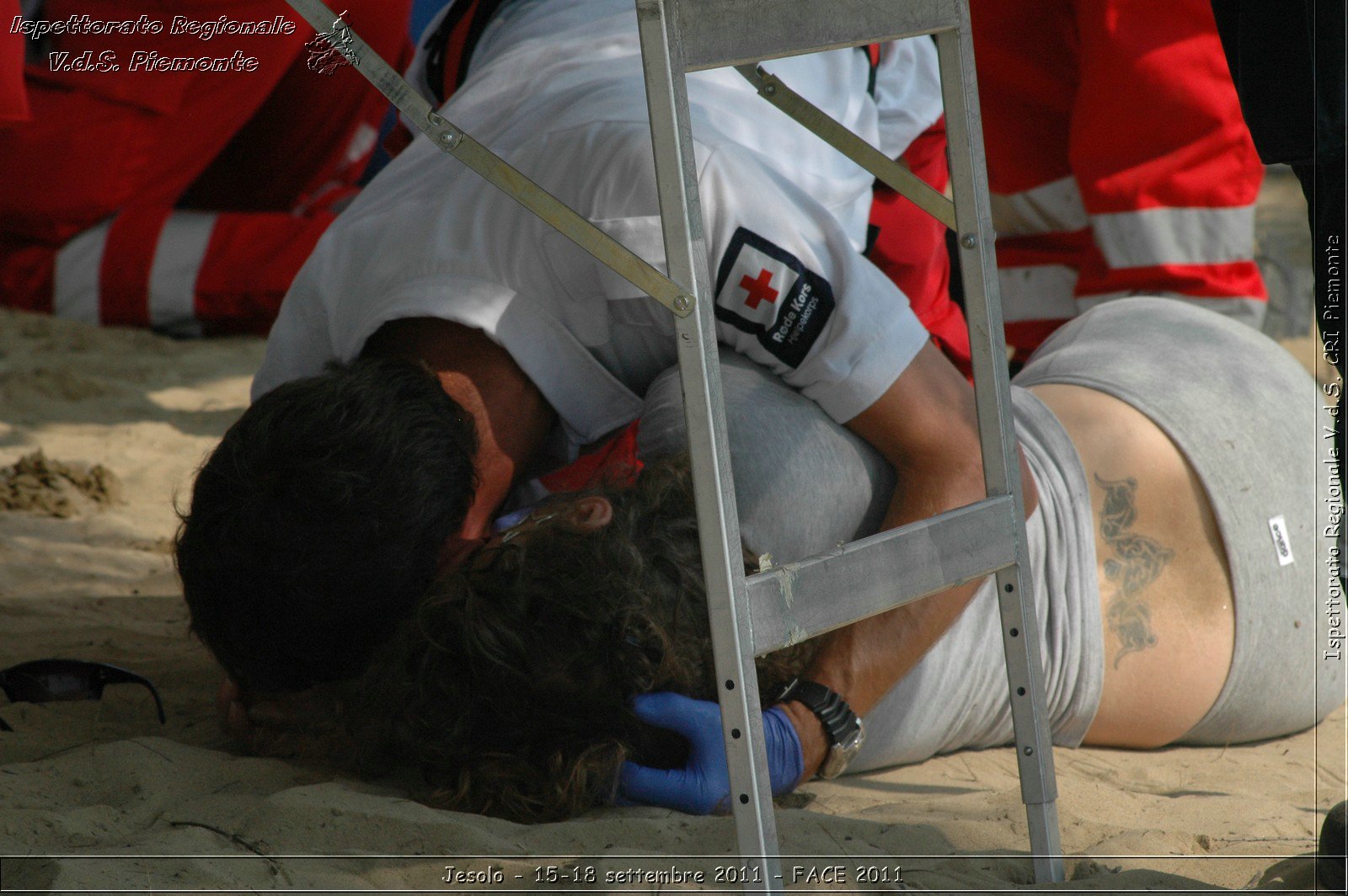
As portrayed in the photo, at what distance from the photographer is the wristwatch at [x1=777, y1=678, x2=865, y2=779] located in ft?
5.34

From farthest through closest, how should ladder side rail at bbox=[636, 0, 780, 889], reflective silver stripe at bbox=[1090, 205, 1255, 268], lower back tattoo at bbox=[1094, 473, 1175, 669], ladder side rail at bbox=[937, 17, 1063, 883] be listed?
reflective silver stripe at bbox=[1090, 205, 1255, 268] < lower back tattoo at bbox=[1094, 473, 1175, 669] < ladder side rail at bbox=[937, 17, 1063, 883] < ladder side rail at bbox=[636, 0, 780, 889]

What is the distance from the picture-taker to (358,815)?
4.76 feet

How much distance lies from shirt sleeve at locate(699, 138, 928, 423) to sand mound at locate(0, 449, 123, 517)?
167 cm

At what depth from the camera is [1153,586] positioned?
1930 mm

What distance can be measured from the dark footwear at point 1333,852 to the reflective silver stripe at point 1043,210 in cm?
210

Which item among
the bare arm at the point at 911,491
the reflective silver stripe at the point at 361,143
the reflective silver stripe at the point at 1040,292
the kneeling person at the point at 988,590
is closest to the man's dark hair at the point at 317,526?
the kneeling person at the point at 988,590

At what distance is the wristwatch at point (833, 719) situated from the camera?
1.63 meters

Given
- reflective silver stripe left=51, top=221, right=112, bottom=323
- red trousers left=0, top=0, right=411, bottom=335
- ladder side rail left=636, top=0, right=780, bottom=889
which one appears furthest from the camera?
reflective silver stripe left=51, top=221, right=112, bottom=323

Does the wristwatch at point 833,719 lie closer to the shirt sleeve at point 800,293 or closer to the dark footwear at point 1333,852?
the shirt sleeve at point 800,293

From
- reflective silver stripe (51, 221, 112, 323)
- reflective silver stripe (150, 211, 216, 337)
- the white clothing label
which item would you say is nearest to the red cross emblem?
the white clothing label

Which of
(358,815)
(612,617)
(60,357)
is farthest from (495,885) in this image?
(60,357)

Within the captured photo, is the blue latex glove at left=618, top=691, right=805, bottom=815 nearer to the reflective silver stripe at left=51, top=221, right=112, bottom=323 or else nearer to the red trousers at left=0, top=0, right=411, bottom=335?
the red trousers at left=0, top=0, right=411, bottom=335

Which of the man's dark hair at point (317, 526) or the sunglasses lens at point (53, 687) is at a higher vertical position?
the man's dark hair at point (317, 526)

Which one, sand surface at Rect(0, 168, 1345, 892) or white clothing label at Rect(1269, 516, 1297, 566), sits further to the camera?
white clothing label at Rect(1269, 516, 1297, 566)
